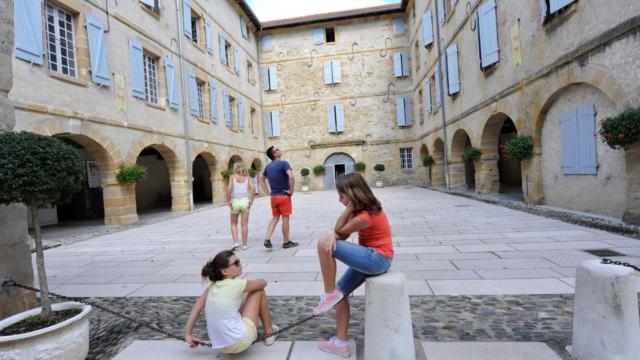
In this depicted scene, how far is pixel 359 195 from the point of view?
2.17 meters

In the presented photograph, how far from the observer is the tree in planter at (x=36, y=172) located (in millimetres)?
2225

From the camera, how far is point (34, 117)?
273 inches

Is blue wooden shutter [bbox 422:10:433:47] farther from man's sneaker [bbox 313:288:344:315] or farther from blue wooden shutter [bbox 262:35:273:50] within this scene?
man's sneaker [bbox 313:288:344:315]

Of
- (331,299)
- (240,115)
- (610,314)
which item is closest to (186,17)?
(240,115)

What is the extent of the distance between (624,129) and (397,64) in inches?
660

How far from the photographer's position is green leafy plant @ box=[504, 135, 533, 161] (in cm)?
828

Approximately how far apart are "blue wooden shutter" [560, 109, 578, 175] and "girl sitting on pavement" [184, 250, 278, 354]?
7497mm

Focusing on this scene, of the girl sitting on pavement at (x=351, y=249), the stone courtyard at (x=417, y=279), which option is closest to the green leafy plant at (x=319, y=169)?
the stone courtyard at (x=417, y=279)

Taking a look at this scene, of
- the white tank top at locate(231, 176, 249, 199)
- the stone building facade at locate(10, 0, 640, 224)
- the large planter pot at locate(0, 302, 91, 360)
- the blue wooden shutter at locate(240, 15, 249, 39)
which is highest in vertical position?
the blue wooden shutter at locate(240, 15, 249, 39)

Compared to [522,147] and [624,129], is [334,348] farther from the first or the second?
[522,147]

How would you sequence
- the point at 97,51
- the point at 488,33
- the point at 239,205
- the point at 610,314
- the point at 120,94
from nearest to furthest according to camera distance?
the point at 610,314 < the point at 239,205 < the point at 97,51 < the point at 120,94 < the point at 488,33

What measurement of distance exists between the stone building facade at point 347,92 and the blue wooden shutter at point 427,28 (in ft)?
0.28

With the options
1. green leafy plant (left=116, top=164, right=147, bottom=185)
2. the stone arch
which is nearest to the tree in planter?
green leafy plant (left=116, top=164, right=147, bottom=185)

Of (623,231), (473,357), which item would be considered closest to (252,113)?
(623,231)
